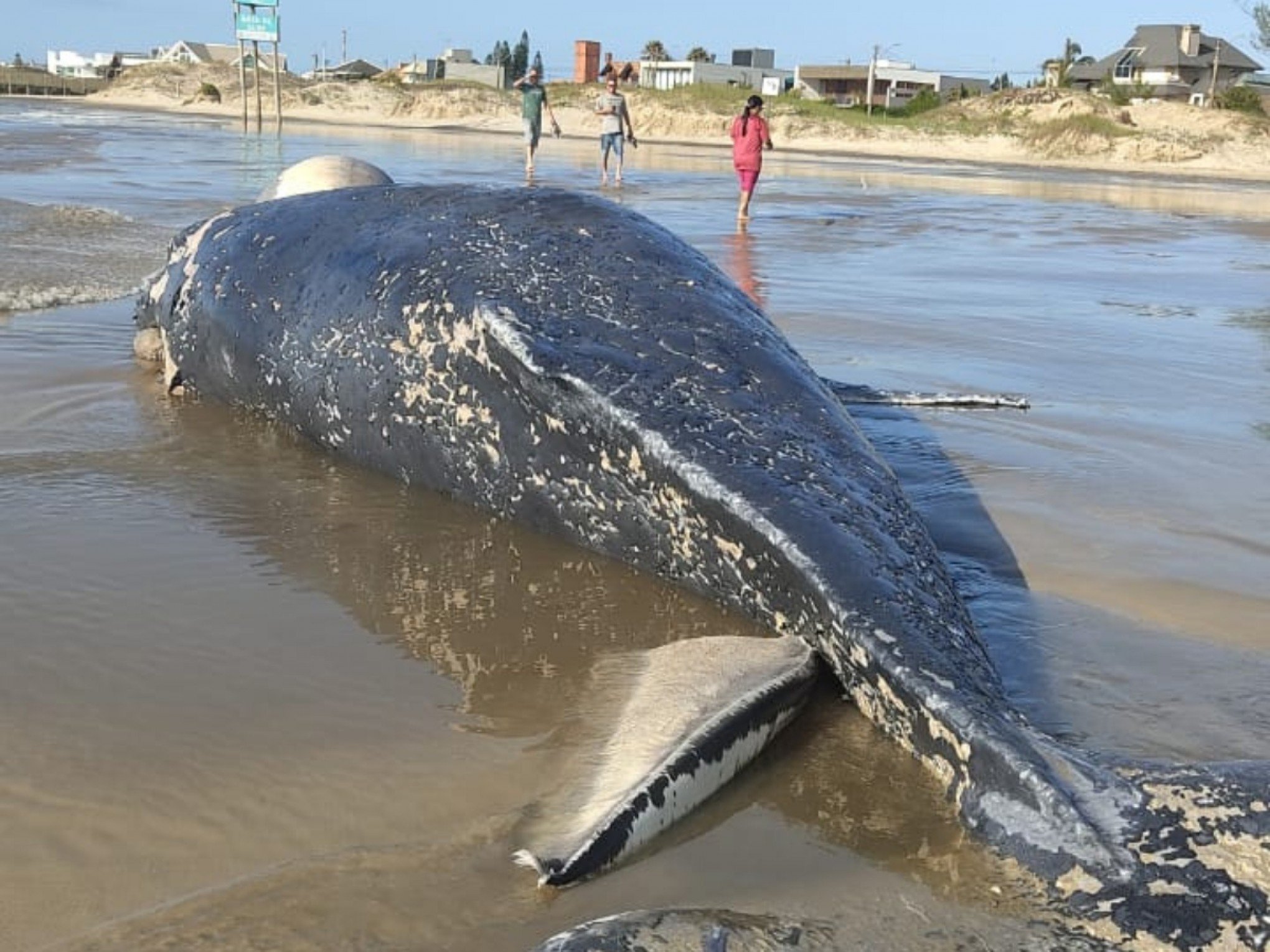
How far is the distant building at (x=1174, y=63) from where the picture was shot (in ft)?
296

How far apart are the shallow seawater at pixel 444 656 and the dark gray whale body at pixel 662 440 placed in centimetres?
14

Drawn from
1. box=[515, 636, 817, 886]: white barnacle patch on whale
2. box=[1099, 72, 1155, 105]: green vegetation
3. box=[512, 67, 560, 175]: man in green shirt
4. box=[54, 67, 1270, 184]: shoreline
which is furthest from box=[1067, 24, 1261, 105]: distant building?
box=[515, 636, 817, 886]: white barnacle patch on whale

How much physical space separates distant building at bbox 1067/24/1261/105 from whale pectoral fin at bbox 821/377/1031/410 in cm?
9015

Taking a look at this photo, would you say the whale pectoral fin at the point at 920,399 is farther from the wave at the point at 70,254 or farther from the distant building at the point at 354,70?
the distant building at the point at 354,70

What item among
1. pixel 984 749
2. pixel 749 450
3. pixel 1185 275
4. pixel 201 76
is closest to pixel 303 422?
pixel 749 450

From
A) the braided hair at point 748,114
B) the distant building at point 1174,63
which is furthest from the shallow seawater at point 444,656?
the distant building at point 1174,63

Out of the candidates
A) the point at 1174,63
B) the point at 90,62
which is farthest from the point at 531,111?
the point at 90,62

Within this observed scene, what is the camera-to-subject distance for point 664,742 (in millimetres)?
2365

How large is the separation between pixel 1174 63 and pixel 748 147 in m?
87.6

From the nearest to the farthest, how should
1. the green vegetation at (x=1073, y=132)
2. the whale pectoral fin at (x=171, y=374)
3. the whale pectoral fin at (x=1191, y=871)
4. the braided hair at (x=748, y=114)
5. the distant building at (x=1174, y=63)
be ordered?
the whale pectoral fin at (x=1191, y=871) → the whale pectoral fin at (x=171, y=374) → the braided hair at (x=748, y=114) → the green vegetation at (x=1073, y=132) → the distant building at (x=1174, y=63)

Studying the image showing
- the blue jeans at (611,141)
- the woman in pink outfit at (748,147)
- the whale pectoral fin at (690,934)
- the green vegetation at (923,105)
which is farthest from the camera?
the green vegetation at (923,105)

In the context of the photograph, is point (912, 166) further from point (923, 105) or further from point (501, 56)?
point (501, 56)

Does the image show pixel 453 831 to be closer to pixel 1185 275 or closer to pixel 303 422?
pixel 303 422

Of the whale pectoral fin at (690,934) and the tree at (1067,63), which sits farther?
the tree at (1067,63)
